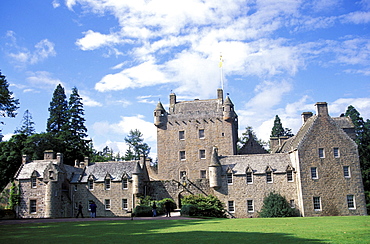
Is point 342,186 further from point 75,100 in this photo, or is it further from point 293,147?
point 75,100

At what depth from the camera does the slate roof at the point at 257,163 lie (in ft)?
143

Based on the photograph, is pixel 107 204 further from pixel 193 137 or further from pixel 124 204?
pixel 193 137

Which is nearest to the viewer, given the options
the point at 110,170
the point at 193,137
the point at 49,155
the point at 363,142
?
the point at 110,170

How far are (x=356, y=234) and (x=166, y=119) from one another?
39.5m

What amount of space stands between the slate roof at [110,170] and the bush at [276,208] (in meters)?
17.0

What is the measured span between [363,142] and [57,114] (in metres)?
53.5

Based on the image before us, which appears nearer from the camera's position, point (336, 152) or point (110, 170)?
point (336, 152)

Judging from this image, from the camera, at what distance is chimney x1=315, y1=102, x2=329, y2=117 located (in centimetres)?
4316

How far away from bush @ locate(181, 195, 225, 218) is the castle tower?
8316 mm

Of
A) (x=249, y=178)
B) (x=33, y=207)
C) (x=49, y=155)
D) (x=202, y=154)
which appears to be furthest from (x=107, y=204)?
(x=249, y=178)

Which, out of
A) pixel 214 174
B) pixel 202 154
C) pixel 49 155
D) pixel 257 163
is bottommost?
pixel 214 174

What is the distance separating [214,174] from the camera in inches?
1715

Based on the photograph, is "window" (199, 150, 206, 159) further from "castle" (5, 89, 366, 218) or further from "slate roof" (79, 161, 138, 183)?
"slate roof" (79, 161, 138, 183)

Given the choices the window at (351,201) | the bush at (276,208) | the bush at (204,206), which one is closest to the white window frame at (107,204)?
the bush at (204,206)
